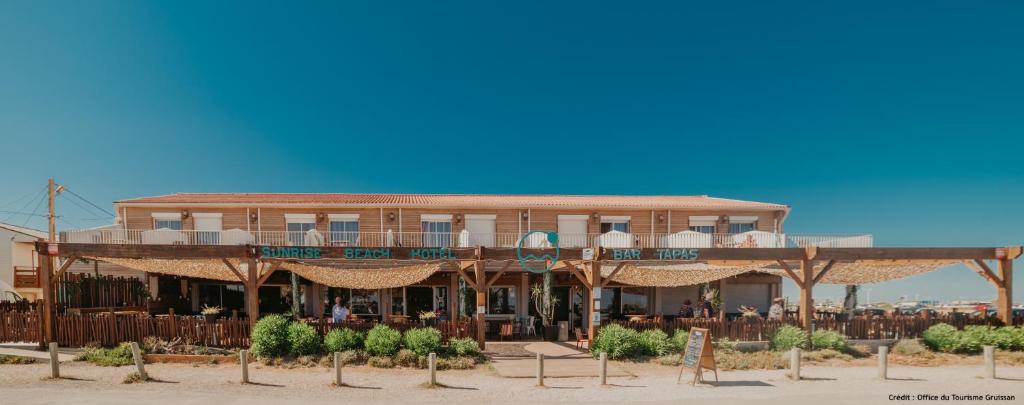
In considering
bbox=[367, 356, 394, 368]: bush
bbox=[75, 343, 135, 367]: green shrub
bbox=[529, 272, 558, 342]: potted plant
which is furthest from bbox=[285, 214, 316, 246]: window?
bbox=[367, 356, 394, 368]: bush

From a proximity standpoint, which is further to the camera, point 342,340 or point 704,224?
point 704,224

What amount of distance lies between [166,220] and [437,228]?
34.3ft

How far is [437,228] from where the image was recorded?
61.3 feet

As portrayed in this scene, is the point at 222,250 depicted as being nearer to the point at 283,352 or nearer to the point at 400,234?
the point at 283,352

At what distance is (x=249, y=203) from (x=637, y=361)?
1545cm

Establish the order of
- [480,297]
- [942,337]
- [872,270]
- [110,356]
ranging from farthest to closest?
[872,270] < [942,337] < [480,297] < [110,356]

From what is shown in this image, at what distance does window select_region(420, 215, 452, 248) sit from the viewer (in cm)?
1845

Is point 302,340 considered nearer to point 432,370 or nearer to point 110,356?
point 432,370

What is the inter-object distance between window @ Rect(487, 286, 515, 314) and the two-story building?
37 millimetres

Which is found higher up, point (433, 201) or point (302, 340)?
point (433, 201)

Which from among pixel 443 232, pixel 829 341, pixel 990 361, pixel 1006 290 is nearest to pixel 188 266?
pixel 443 232

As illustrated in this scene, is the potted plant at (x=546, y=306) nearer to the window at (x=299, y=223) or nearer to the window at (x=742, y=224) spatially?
the window at (x=742, y=224)

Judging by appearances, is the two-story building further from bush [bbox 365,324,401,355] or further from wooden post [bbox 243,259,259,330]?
bush [bbox 365,324,401,355]

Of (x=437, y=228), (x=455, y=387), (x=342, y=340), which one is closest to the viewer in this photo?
(x=455, y=387)
